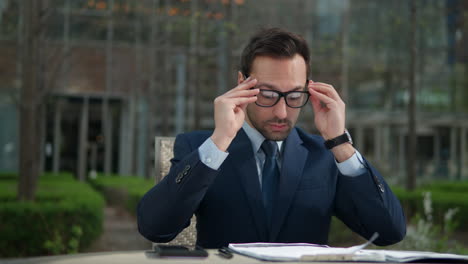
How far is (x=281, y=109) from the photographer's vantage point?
2.32 metres

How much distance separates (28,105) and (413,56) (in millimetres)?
6698

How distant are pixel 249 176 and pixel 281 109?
299mm

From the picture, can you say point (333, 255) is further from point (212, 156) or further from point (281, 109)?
point (281, 109)

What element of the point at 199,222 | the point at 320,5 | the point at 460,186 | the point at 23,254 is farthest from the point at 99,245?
the point at 320,5

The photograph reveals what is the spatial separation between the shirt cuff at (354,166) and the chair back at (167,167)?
0.77 meters

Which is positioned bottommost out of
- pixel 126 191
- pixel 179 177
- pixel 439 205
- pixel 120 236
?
pixel 120 236

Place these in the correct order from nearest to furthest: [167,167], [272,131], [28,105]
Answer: [272,131] → [167,167] → [28,105]

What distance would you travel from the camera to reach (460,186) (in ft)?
51.2

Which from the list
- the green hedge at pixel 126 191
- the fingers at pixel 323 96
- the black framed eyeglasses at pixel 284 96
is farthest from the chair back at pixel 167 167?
the green hedge at pixel 126 191

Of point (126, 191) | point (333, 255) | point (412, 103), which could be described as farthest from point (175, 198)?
point (126, 191)

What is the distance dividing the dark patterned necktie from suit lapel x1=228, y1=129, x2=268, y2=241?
0.17 feet

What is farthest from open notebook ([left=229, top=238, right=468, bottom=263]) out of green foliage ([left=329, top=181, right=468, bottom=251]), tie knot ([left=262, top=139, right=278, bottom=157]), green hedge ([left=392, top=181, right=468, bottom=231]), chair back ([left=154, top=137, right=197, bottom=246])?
green hedge ([left=392, top=181, right=468, bottom=231])

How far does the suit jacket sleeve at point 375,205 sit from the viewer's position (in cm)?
231

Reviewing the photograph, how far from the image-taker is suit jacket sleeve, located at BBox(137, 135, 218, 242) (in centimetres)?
211
